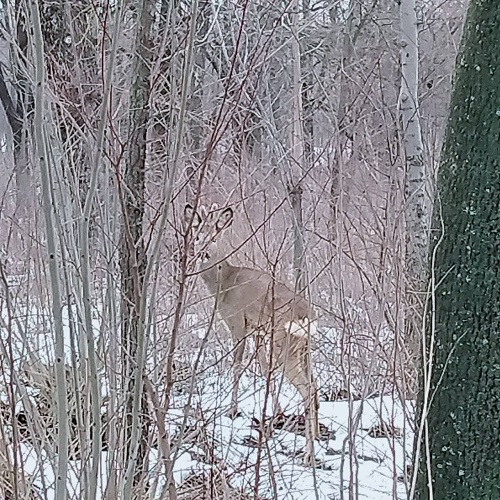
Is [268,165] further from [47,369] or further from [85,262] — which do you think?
[85,262]

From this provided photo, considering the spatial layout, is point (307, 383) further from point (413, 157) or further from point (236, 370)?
point (413, 157)

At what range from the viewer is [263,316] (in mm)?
4027

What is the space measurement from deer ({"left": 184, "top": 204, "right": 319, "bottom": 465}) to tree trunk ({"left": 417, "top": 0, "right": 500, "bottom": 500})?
533 millimetres

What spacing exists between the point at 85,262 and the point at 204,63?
5.05 meters

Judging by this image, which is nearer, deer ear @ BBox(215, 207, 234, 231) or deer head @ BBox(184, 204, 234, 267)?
deer head @ BBox(184, 204, 234, 267)

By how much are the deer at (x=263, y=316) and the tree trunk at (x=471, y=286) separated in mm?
533

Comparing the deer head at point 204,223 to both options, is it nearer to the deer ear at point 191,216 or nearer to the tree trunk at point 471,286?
the deer ear at point 191,216

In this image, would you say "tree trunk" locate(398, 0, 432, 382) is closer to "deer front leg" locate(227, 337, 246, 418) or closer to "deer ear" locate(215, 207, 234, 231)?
"deer front leg" locate(227, 337, 246, 418)

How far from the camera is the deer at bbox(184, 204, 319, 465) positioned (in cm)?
295

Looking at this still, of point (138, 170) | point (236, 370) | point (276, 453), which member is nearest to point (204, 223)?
point (138, 170)

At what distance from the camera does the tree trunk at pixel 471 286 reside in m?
2.84

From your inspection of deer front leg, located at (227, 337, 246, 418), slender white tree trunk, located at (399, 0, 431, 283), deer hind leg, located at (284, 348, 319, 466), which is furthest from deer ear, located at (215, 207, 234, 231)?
slender white tree trunk, located at (399, 0, 431, 283)

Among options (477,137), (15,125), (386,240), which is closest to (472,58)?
(477,137)

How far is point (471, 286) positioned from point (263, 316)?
4.59ft
